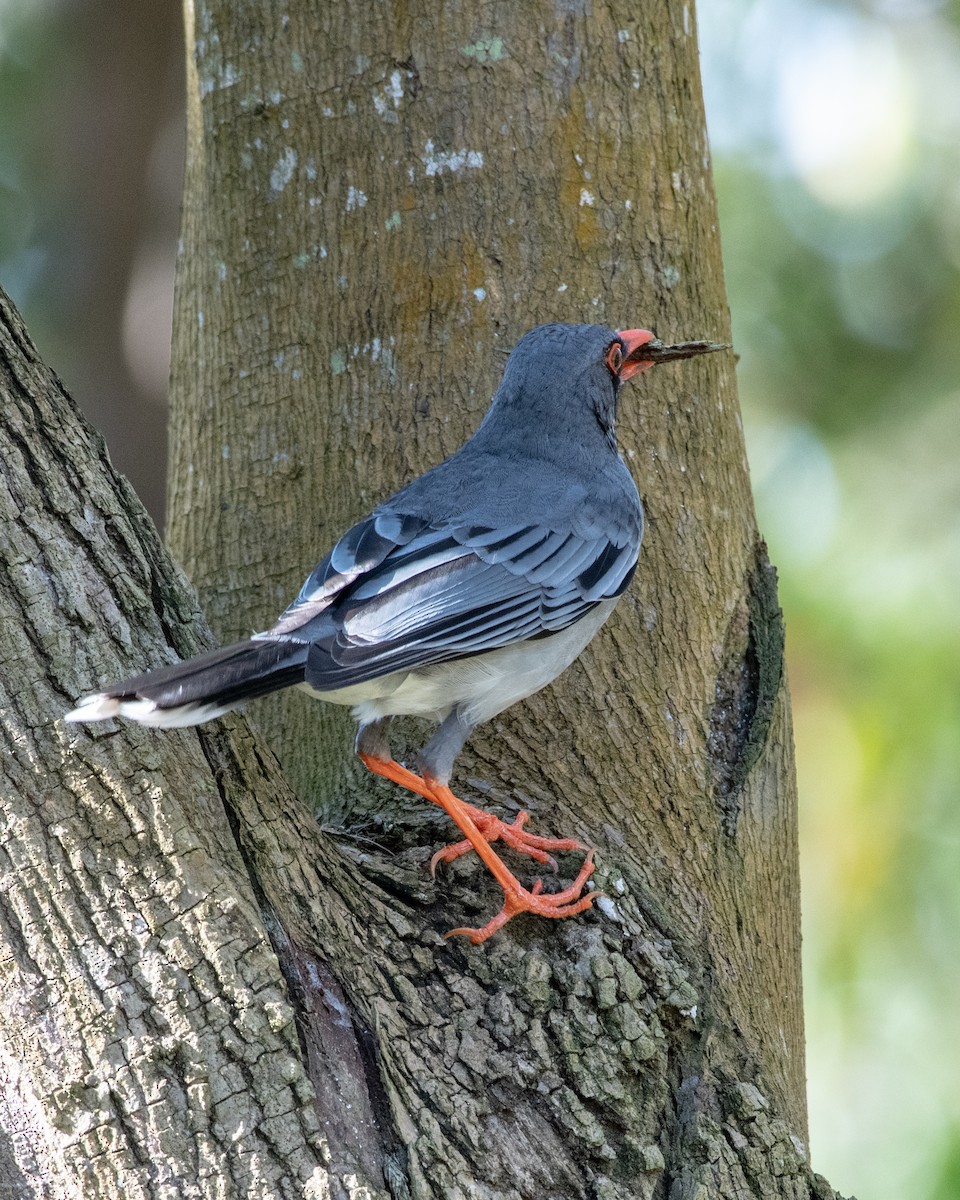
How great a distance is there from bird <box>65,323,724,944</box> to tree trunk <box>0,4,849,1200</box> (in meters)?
0.12

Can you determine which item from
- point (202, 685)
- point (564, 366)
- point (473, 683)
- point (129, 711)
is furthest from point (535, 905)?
point (564, 366)

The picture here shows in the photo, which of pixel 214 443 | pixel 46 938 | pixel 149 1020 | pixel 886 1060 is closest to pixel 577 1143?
pixel 149 1020

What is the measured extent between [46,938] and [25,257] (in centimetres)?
652

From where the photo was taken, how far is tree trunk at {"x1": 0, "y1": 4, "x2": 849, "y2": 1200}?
223 centimetres

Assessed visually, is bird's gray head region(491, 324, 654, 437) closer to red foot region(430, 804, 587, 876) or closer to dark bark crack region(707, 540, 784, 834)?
dark bark crack region(707, 540, 784, 834)

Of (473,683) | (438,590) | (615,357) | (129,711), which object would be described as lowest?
(473,683)

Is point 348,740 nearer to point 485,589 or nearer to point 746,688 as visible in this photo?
point 485,589

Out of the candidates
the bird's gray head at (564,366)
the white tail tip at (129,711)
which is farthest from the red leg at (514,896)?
the bird's gray head at (564,366)

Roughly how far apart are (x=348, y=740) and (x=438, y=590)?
624mm

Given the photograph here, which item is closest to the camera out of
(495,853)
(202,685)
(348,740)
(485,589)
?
(202,685)

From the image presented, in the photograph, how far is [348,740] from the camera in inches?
137

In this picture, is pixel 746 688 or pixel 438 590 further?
pixel 746 688

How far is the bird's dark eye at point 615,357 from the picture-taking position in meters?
3.54

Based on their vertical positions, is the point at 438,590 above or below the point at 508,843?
above
